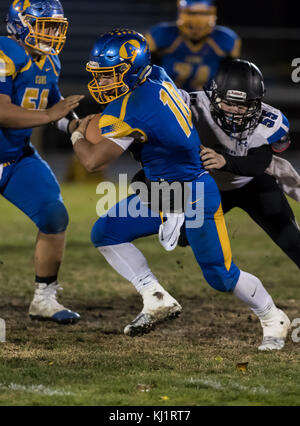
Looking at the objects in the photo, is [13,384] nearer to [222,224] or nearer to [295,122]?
[222,224]

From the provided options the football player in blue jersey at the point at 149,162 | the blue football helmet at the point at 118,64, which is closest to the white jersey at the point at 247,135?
the football player in blue jersey at the point at 149,162

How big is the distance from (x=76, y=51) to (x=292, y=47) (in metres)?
3.63

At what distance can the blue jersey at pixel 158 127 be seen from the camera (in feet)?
13.0

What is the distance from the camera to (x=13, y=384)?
11.9 feet

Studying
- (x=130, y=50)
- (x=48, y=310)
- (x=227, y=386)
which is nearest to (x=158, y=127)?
(x=130, y=50)

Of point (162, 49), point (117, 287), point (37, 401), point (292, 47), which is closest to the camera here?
point (37, 401)

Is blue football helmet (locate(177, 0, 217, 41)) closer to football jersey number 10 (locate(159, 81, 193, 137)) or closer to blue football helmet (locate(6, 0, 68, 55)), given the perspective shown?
blue football helmet (locate(6, 0, 68, 55))

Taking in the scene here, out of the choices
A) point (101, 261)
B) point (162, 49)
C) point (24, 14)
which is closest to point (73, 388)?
point (24, 14)

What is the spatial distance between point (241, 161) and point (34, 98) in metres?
1.36

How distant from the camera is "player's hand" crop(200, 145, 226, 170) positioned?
413 centimetres

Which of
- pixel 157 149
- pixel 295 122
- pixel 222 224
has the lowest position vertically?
pixel 295 122

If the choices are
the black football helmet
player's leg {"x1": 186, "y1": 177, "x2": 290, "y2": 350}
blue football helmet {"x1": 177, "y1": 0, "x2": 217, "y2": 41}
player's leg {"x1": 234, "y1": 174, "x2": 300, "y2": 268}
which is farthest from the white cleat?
blue football helmet {"x1": 177, "y1": 0, "x2": 217, "y2": 41}

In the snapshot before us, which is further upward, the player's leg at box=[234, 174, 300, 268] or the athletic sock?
the player's leg at box=[234, 174, 300, 268]

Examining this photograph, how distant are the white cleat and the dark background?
8.63 meters
